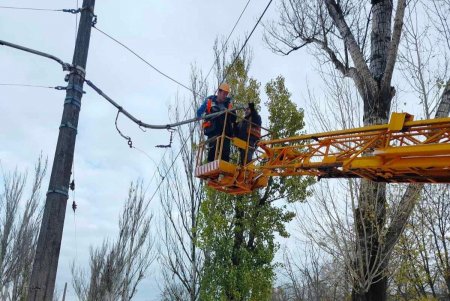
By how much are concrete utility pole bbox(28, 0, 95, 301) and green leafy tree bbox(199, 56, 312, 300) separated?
28.6 ft

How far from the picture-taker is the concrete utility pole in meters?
4.87

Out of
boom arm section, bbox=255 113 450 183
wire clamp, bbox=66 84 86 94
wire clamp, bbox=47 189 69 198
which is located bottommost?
wire clamp, bbox=47 189 69 198

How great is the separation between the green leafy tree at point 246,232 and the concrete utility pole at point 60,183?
8720mm

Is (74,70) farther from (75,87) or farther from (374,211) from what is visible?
(374,211)

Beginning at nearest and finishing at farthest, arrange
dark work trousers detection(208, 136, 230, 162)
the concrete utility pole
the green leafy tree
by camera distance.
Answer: the concrete utility pole < dark work trousers detection(208, 136, 230, 162) < the green leafy tree

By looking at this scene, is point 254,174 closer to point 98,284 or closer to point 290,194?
point 290,194

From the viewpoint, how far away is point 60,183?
5.20 metres

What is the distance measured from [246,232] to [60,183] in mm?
9821

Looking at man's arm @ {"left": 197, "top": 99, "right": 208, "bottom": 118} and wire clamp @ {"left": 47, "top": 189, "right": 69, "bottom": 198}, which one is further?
man's arm @ {"left": 197, "top": 99, "right": 208, "bottom": 118}

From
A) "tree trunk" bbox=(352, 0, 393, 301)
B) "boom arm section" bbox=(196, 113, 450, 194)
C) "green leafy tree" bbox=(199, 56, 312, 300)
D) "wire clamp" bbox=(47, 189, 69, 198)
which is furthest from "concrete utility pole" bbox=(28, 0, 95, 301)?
"green leafy tree" bbox=(199, 56, 312, 300)

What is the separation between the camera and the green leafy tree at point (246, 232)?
44.5 ft

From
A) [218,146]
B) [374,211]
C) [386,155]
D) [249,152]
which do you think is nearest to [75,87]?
[218,146]

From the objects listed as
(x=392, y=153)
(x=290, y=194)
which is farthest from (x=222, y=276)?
(x=392, y=153)

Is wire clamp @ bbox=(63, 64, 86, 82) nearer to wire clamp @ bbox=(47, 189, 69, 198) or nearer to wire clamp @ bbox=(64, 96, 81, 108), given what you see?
wire clamp @ bbox=(64, 96, 81, 108)
